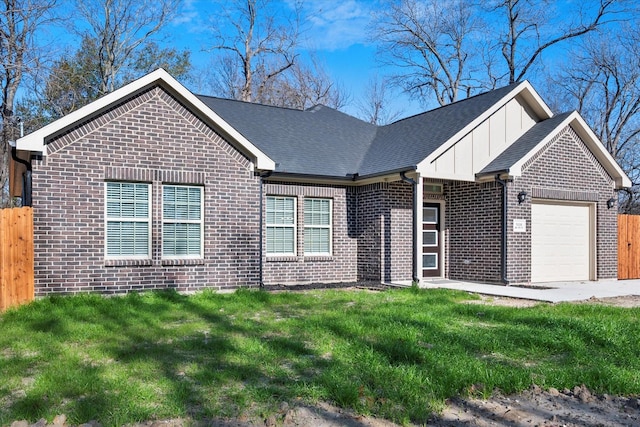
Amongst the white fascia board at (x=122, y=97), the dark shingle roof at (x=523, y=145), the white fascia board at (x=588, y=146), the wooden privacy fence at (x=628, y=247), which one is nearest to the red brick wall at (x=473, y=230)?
the dark shingle roof at (x=523, y=145)

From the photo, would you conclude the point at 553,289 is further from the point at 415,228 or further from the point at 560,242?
the point at 415,228

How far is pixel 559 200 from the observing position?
585 inches

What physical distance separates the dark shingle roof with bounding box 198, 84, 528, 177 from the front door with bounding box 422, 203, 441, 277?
78.0 inches

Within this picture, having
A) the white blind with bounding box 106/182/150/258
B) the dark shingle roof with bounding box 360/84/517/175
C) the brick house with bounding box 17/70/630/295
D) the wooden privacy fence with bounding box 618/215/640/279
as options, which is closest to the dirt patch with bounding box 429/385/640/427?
the brick house with bounding box 17/70/630/295

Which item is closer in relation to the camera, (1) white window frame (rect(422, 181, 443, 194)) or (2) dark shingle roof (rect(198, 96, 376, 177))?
(2) dark shingle roof (rect(198, 96, 376, 177))

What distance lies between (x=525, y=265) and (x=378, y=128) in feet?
24.3

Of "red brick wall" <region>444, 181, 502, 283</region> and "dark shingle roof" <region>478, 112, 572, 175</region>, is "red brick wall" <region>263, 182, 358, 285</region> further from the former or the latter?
"dark shingle roof" <region>478, 112, 572, 175</region>

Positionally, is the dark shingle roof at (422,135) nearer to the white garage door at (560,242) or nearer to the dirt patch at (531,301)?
the white garage door at (560,242)

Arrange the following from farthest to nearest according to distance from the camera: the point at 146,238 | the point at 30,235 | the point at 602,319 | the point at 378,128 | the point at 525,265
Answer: the point at 378,128 → the point at 525,265 → the point at 146,238 → the point at 30,235 → the point at 602,319

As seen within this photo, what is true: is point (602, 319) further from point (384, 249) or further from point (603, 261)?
point (603, 261)

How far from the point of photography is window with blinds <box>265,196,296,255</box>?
535 inches

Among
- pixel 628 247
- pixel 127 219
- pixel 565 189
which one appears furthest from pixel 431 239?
pixel 127 219

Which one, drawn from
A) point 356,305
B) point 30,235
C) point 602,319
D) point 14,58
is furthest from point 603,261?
point 14,58

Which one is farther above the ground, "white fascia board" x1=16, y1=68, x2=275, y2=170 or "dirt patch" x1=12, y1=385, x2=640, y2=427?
"white fascia board" x1=16, y1=68, x2=275, y2=170
